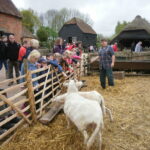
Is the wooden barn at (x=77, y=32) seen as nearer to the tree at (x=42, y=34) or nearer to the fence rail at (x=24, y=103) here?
the tree at (x=42, y=34)

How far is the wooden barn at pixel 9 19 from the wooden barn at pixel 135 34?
578 inches

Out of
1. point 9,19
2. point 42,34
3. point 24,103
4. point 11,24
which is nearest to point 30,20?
point 42,34

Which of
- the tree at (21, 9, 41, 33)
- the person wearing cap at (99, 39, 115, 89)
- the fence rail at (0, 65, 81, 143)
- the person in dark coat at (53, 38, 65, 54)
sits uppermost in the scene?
the tree at (21, 9, 41, 33)

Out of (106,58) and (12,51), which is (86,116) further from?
(12,51)

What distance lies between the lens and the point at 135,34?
28016 mm

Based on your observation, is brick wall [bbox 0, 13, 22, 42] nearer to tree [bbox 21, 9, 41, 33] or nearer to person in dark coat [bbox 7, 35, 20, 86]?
person in dark coat [bbox 7, 35, 20, 86]

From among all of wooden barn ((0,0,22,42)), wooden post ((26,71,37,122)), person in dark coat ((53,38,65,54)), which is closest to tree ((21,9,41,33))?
wooden barn ((0,0,22,42))

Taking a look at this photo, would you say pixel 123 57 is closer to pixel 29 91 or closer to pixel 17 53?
pixel 17 53

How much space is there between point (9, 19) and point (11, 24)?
0.76m

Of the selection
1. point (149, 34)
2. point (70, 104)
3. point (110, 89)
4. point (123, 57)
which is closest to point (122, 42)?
point (149, 34)

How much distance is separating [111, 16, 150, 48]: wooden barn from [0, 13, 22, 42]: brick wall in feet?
47.9

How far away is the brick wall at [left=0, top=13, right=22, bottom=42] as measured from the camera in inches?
1091

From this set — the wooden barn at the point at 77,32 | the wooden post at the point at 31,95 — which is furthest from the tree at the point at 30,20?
the wooden post at the point at 31,95

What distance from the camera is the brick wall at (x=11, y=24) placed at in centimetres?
2771
